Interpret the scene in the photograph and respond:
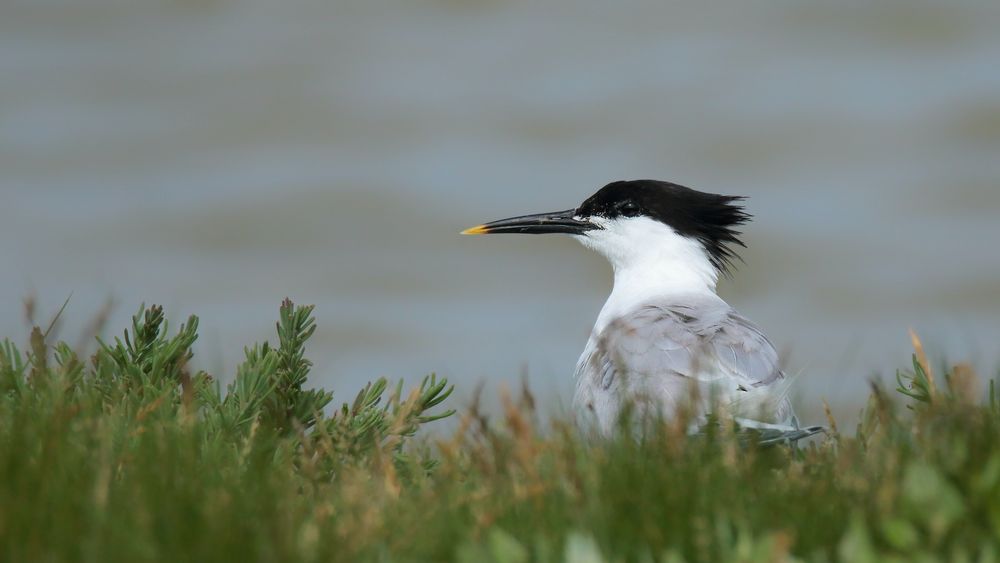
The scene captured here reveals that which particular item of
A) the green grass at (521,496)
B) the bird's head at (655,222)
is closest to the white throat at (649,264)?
the bird's head at (655,222)

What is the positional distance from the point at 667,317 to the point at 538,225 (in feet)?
6.74

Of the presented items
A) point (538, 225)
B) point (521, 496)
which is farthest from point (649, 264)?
point (521, 496)

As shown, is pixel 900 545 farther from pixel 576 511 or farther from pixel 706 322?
pixel 706 322

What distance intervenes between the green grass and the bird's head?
3.04 meters

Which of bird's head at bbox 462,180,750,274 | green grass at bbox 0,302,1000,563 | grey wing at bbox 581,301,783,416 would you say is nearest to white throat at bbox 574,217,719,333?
bird's head at bbox 462,180,750,274

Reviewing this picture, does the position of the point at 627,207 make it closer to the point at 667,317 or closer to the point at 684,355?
the point at 667,317

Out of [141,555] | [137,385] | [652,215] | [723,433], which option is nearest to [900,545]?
[723,433]

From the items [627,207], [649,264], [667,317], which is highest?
[627,207]

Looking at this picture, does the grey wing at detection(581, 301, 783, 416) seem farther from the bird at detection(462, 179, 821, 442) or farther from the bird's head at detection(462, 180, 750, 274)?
the bird's head at detection(462, 180, 750, 274)

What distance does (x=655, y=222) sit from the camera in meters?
7.14

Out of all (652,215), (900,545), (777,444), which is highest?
(652,215)

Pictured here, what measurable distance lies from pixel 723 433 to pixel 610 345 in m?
1.64

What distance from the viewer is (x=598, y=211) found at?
7426 mm

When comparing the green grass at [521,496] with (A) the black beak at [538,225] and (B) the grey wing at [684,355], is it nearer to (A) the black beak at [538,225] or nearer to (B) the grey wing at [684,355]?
(B) the grey wing at [684,355]
